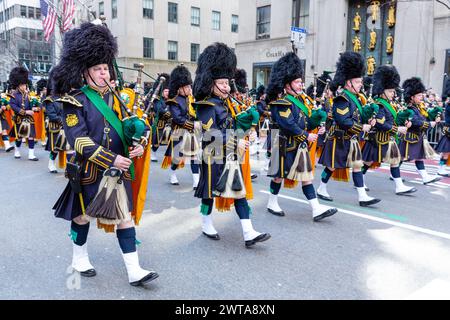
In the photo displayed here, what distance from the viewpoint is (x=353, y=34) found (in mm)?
20828

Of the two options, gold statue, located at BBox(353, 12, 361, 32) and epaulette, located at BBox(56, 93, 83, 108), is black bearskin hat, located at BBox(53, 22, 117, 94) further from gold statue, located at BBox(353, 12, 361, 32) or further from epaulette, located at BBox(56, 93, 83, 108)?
gold statue, located at BBox(353, 12, 361, 32)

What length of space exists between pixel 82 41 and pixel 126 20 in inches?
1345

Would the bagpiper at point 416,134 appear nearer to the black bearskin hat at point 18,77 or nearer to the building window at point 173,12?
the black bearskin hat at point 18,77

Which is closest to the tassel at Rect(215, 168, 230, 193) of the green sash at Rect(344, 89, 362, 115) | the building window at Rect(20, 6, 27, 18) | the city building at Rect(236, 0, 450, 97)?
the green sash at Rect(344, 89, 362, 115)

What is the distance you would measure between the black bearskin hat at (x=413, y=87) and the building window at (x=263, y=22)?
18172 mm

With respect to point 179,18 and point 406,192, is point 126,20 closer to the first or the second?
point 179,18

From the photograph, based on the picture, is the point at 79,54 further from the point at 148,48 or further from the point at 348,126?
the point at 148,48

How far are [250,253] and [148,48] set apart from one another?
35.0m

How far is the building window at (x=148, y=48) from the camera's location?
3674 centimetres

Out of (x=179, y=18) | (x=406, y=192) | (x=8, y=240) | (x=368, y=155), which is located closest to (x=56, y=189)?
(x=8, y=240)

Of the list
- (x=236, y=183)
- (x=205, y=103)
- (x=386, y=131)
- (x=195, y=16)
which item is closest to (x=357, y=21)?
(x=386, y=131)

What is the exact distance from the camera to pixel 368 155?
23.2 ft

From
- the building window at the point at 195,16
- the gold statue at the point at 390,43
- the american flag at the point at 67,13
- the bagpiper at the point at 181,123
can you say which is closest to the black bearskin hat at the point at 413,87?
the bagpiper at the point at 181,123
